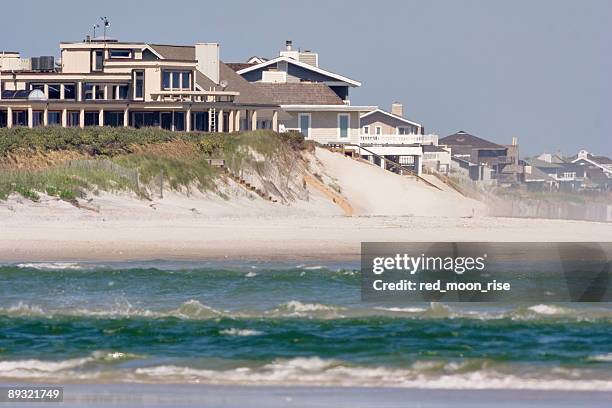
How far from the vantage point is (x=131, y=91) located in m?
53.3

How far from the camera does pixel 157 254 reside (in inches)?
1188

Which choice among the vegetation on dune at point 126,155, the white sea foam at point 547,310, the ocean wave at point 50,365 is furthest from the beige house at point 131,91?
the ocean wave at point 50,365

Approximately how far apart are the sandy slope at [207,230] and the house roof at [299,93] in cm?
1982

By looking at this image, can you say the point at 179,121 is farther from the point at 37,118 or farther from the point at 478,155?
the point at 478,155

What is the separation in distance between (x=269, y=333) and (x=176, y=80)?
109ft

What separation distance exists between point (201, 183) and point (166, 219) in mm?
6772

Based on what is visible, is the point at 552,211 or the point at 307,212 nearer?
the point at 307,212

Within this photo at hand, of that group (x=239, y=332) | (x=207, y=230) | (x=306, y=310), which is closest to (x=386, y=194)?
(x=207, y=230)

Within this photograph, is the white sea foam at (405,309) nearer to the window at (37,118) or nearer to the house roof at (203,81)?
the window at (37,118)

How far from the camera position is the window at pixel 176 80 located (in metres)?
53.8

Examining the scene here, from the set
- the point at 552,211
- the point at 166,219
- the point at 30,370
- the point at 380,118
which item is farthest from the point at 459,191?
the point at 30,370

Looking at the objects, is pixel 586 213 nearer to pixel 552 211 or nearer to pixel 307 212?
pixel 552 211

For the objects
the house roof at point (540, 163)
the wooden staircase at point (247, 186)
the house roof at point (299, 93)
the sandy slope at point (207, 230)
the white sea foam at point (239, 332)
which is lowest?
the white sea foam at point (239, 332)

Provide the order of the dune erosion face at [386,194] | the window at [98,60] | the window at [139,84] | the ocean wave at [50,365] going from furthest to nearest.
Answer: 1. the window at [98,60]
2. the window at [139,84]
3. the dune erosion face at [386,194]
4. the ocean wave at [50,365]
